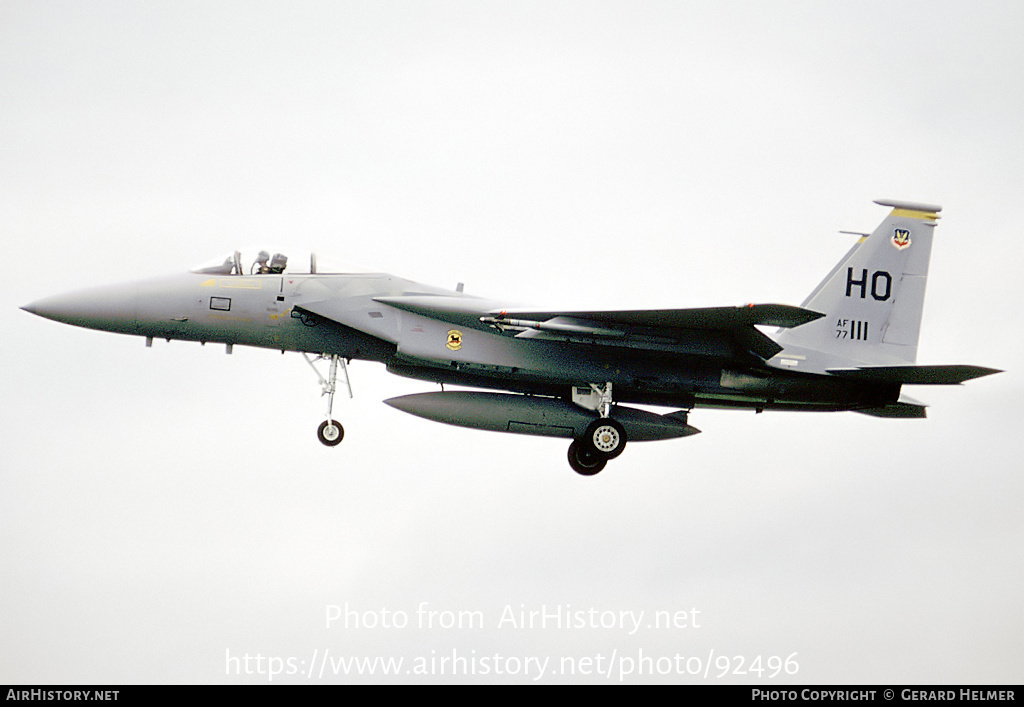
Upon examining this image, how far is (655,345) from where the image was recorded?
16.3 m

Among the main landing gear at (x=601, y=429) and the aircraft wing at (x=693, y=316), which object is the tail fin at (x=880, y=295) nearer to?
the aircraft wing at (x=693, y=316)

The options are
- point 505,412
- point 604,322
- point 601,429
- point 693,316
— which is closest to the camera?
point 693,316

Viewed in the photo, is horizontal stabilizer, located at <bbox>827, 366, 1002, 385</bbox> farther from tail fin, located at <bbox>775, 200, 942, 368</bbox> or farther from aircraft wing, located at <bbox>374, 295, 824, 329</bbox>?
aircraft wing, located at <bbox>374, 295, 824, 329</bbox>

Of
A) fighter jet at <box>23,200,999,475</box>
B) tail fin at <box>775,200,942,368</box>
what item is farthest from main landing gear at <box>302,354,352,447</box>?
tail fin at <box>775,200,942,368</box>

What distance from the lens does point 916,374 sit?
16.3 m

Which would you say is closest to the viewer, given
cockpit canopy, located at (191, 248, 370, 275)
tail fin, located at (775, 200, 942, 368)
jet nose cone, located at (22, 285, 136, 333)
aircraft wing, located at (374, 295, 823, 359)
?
aircraft wing, located at (374, 295, 823, 359)

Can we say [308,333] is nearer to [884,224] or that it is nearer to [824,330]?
[824,330]

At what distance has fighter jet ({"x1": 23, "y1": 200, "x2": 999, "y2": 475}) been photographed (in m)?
16.2

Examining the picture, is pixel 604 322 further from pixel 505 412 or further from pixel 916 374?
pixel 916 374

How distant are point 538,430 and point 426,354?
2046mm

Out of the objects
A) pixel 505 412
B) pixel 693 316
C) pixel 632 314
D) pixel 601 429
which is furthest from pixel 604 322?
pixel 505 412

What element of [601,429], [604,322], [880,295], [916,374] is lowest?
[601,429]

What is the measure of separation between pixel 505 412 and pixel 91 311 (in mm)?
5903

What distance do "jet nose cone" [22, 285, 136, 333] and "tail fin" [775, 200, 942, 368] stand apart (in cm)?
940
